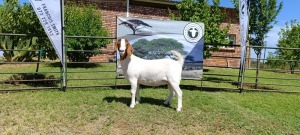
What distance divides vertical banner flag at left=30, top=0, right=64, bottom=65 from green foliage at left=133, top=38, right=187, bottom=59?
2.06 meters

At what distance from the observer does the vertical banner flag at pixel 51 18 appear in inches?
305

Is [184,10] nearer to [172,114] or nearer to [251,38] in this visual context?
[251,38]

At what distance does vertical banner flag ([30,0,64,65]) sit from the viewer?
7.75 meters

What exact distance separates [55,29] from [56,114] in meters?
2.37

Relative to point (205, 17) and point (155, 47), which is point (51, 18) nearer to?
point (155, 47)

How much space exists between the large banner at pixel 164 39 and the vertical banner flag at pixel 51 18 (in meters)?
1.58

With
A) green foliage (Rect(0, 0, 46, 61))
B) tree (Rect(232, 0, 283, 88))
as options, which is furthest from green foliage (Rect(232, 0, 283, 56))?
green foliage (Rect(0, 0, 46, 61))

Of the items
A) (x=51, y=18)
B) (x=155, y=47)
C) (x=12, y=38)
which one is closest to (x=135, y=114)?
(x=155, y=47)

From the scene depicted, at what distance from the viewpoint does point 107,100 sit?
25.5 feet

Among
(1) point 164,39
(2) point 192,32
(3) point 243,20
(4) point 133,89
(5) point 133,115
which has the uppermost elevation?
(3) point 243,20

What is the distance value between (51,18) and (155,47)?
9.52 feet

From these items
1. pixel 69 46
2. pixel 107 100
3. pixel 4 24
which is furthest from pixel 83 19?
pixel 107 100

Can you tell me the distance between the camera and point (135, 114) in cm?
688

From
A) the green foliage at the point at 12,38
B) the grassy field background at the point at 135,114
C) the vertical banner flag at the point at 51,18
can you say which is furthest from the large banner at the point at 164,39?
the green foliage at the point at 12,38
